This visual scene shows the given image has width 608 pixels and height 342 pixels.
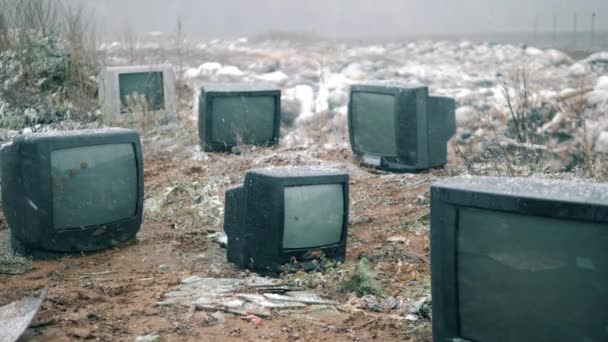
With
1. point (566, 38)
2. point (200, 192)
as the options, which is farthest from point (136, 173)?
point (566, 38)

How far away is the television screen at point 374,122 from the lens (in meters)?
6.17

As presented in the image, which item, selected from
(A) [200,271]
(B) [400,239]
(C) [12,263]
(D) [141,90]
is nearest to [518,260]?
(A) [200,271]

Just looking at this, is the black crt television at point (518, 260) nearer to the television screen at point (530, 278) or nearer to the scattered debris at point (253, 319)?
the television screen at point (530, 278)

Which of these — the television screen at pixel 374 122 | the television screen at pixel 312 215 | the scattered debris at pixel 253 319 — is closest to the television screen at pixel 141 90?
the television screen at pixel 374 122

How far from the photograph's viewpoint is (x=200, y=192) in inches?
220

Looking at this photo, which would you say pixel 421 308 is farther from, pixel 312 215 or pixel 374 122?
pixel 374 122

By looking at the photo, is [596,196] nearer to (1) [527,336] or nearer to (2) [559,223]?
(2) [559,223]

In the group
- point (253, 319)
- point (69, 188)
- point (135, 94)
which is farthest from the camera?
point (135, 94)

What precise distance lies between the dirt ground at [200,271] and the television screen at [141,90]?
903 millimetres

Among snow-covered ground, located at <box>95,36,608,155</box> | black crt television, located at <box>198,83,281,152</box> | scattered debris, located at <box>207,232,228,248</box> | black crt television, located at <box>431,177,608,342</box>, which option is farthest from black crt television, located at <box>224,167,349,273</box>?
snow-covered ground, located at <box>95,36,608,155</box>

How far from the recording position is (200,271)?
4035mm

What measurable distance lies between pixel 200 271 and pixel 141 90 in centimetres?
399

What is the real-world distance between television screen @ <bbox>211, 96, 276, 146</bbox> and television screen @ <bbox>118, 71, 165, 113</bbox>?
990 millimetres

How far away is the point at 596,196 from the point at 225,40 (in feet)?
60.0
